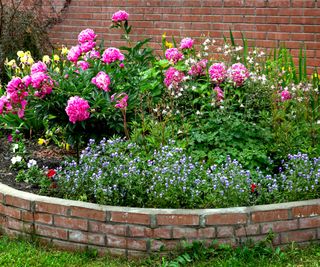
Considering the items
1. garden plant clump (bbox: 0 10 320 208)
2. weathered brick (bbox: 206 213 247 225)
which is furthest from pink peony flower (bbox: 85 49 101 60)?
weathered brick (bbox: 206 213 247 225)

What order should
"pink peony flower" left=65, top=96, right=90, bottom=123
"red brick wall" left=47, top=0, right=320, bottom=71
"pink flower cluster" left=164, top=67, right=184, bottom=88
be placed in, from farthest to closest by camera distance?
"red brick wall" left=47, top=0, right=320, bottom=71 → "pink flower cluster" left=164, top=67, right=184, bottom=88 → "pink peony flower" left=65, top=96, right=90, bottom=123

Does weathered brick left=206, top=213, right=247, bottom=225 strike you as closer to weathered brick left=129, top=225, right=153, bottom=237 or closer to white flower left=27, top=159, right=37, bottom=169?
weathered brick left=129, top=225, right=153, bottom=237

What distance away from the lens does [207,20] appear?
8.55m

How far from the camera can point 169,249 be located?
4.30 meters

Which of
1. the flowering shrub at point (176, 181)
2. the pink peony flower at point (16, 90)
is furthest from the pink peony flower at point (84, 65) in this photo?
the flowering shrub at point (176, 181)

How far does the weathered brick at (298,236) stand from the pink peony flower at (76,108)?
1.70 meters

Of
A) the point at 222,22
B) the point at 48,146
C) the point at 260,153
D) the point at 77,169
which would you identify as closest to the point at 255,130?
the point at 260,153

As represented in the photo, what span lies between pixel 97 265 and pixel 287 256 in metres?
1.24

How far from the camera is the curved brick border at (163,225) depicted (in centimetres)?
427

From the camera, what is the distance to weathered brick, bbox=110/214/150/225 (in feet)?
14.0

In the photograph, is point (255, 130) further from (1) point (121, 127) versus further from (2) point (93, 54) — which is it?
(2) point (93, 54)

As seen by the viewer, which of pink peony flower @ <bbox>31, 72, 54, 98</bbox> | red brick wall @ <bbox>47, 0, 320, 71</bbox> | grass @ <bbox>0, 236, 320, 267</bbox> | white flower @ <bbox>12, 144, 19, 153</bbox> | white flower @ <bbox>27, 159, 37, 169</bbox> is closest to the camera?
grass @ <bbox>0, 236, 320, 267</bbox>

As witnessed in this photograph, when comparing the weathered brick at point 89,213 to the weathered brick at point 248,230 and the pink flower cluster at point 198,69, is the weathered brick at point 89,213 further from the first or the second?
the pink flower cluster at point 198,69

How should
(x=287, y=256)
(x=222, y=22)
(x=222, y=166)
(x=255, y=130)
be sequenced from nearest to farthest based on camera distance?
(x=287, y=256)
(x=222, y=166)
(x=255, y=130)
(x=222, y=22)
